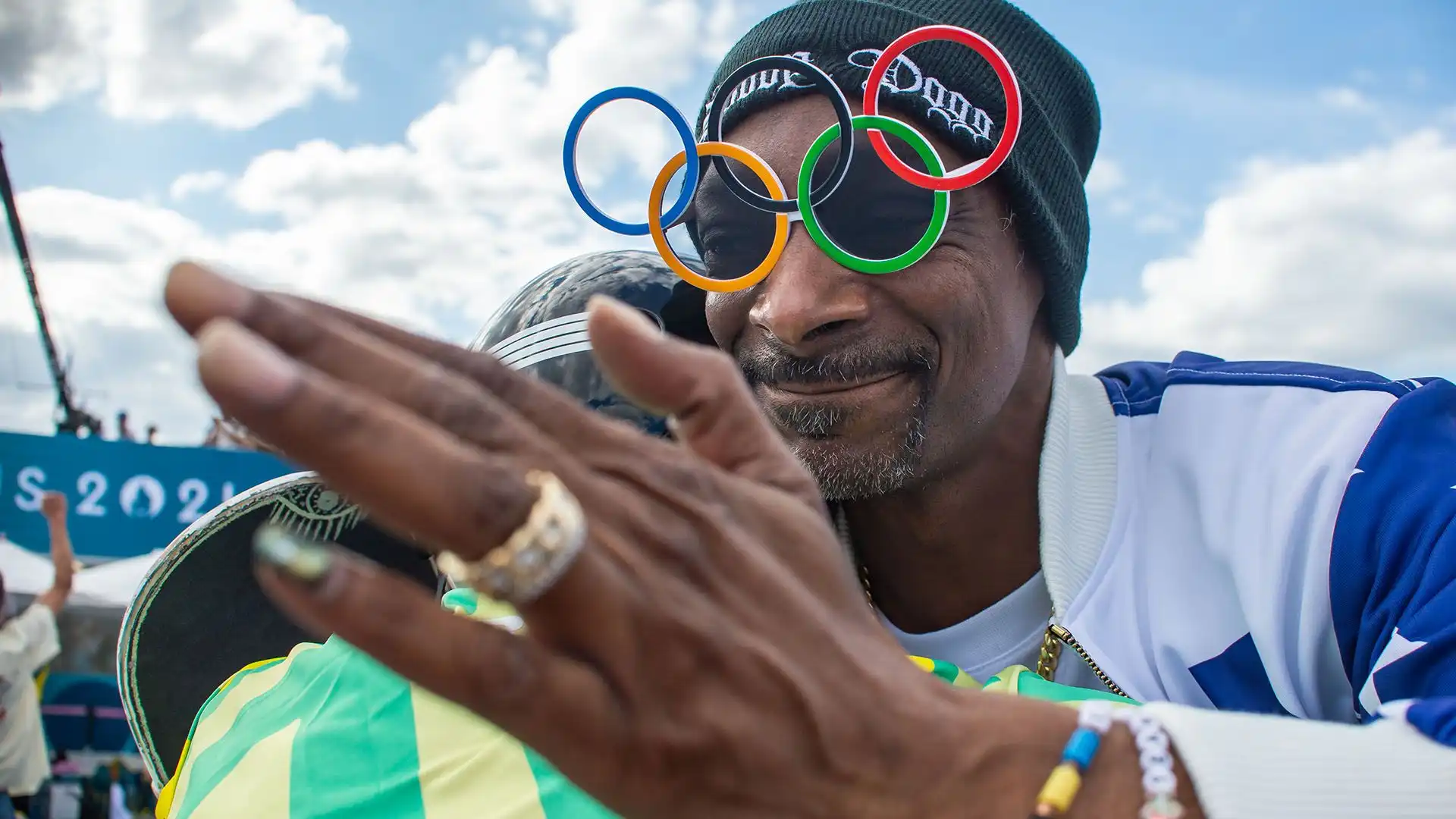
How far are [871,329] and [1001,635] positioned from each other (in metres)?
0.73

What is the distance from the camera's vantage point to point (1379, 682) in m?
1.57

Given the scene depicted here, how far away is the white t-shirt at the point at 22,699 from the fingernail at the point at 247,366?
549 cm

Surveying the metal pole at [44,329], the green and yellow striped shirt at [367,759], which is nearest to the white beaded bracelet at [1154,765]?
the green and yellow striped shirt at [367,759]

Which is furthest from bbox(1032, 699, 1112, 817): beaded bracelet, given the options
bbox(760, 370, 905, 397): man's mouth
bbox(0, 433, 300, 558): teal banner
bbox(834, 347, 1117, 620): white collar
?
bbox(0, 433, 300, 558): teal banner

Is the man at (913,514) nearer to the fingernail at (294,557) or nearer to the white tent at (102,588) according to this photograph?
the fingernail at (294,557)

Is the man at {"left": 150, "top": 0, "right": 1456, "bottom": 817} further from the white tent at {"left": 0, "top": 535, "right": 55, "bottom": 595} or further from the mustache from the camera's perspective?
the white tent at {"left": 0, "top": 535, "right": 55, "bottom": 595}

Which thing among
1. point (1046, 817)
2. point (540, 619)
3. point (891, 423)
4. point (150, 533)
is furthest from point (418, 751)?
point (150, 533)

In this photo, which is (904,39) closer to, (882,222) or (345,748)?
(882,222)

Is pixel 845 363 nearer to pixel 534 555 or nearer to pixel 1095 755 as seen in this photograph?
pixel 1095 755

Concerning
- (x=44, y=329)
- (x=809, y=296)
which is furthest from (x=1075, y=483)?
(x=44, y=329)

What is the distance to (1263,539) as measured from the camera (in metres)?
1.87

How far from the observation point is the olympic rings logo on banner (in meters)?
2.05

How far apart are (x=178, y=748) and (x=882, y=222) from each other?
1856 mm

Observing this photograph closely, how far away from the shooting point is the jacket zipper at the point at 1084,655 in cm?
189
